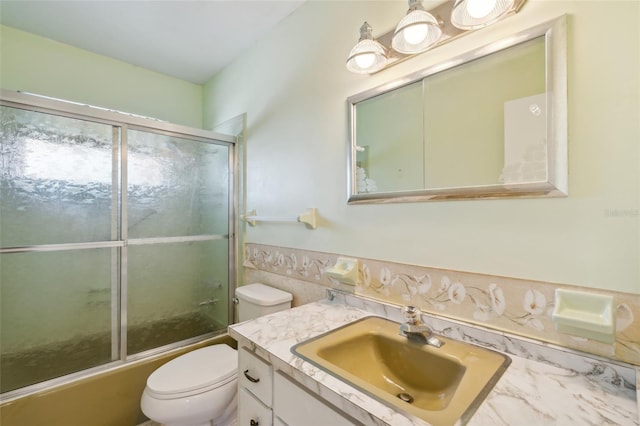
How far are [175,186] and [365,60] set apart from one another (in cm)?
145

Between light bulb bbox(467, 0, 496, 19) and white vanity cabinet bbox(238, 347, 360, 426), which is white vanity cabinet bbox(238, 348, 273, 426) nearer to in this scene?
white vanity cabinet bbox(238, 347, 360, 426)

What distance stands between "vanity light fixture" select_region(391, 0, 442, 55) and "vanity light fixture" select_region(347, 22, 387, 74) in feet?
0.23

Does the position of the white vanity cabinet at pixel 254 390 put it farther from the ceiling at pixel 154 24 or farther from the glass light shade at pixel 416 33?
the ceiling at pixel 154 24

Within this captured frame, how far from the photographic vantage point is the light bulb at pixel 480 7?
0.80m

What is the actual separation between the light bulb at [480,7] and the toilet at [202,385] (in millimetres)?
1389

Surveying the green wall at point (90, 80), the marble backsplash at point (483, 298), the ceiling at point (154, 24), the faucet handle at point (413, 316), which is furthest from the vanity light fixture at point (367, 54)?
the green wall at point (90, 80)

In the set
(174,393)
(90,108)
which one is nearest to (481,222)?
(174,393)

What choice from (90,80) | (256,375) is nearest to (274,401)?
(256,375)

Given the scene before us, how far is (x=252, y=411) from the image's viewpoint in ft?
2.92

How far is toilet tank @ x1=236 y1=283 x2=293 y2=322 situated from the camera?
4.70 feet

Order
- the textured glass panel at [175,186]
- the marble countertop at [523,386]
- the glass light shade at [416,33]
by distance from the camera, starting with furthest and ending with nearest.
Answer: the textured glass panel at [175,186] → the glass light shade at [416,33] → the marble countertop at [523,386]

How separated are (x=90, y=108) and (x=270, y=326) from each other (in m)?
1.55

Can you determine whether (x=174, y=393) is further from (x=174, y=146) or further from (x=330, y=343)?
(x=174, y=146)

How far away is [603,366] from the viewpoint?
0.64 m
